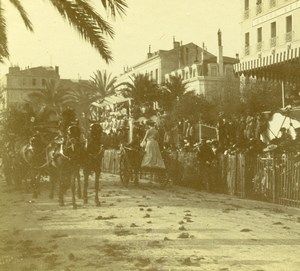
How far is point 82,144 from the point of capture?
1545cm

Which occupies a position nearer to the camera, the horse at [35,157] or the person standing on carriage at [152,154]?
the horse at [35,157]

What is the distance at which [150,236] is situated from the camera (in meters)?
9.84

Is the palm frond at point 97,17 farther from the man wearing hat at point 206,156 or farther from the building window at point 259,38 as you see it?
the building window at point 259,38

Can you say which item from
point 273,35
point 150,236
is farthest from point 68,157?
point 273,35

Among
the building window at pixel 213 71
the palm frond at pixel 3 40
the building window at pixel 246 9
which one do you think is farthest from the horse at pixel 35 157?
the building window at pixel 213 71

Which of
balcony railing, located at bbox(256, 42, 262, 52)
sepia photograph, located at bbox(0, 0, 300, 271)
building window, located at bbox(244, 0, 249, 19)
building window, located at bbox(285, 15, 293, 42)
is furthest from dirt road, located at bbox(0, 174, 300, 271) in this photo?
building window, located at bbox(244, 0, 249, 19)

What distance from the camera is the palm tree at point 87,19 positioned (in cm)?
850

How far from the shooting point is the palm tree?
27.9 ft

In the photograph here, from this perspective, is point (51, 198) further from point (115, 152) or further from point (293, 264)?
point (115, 152)

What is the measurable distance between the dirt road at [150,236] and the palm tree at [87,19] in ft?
9.72

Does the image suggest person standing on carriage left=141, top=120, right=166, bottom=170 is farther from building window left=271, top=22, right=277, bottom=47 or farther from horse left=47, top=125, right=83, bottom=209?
building window left=271, top=22, right=277, bottom=47

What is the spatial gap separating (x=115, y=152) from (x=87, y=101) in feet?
129

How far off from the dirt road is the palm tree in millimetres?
2963

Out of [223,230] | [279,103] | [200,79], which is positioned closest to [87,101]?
[200,79]
